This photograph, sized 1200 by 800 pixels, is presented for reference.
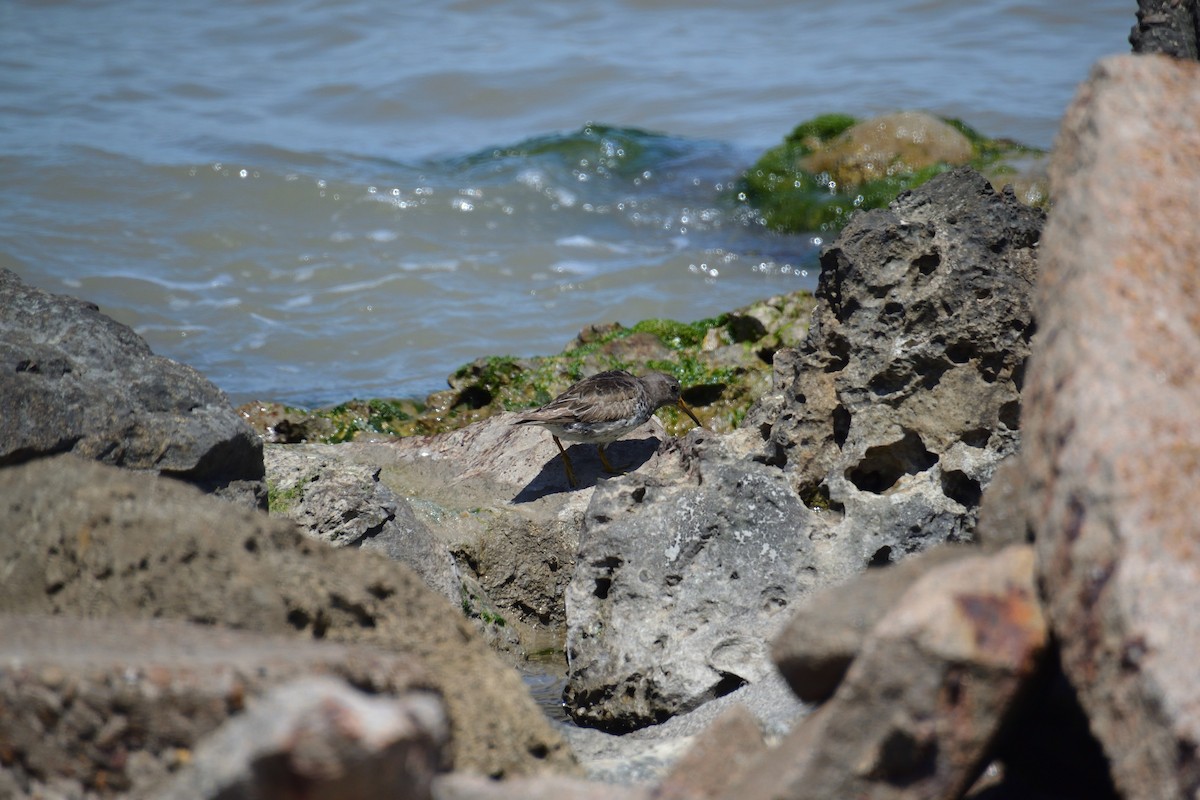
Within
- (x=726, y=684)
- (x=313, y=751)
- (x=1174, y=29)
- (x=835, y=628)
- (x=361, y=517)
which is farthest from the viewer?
(x=1174, y=29)

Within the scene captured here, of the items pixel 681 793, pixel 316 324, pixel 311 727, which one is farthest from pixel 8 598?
pixel 316 324

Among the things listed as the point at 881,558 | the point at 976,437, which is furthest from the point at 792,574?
the point at 976,437

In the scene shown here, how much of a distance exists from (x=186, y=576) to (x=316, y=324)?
9.79 metres

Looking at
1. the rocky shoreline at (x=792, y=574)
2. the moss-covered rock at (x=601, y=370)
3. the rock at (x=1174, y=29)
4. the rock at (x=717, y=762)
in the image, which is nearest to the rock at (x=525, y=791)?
the rocky shoreline at (x=792, y=574)

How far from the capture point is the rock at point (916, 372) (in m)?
5.51

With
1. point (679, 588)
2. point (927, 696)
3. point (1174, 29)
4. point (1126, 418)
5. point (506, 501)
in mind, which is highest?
point (1174, 29)

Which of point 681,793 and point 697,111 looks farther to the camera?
point 697,111

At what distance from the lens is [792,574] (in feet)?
17.6

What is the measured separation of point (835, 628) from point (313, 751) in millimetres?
1410

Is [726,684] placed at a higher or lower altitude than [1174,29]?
lower

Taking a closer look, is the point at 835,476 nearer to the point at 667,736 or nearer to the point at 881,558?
the point at 881,558

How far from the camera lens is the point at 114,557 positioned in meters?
3.69

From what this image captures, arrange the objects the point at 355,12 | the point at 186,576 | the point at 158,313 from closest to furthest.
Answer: the point at 186,576 < the point at 158,313 < the point at 355,12

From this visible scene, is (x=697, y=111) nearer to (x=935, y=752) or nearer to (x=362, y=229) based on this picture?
(x=362, y=229)
